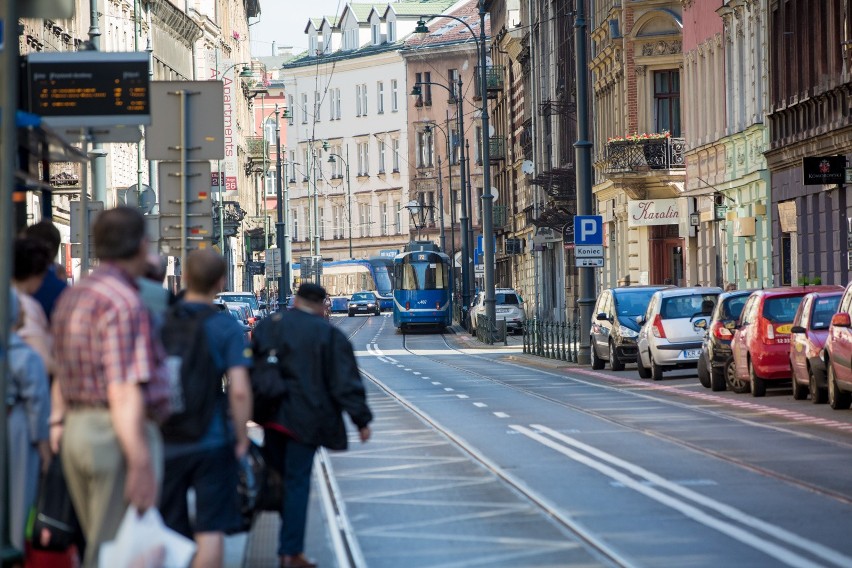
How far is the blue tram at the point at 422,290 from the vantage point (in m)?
80.4

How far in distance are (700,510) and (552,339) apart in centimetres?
3461

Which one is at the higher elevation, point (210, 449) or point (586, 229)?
point (586, 229)

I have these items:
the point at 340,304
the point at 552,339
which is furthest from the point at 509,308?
the point at 340,304

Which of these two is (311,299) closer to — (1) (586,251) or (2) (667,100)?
(1) (586,251)

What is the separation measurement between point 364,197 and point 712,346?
119 m

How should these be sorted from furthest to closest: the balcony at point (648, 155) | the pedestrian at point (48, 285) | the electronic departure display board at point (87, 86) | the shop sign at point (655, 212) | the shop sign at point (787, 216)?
the shop sign at point (655, 212) → the balcony at point (648, 155) → the shop sign at point (787, 216) → the electronic departure display board at point (87, 86) → the pedestrian at point (48, 285)

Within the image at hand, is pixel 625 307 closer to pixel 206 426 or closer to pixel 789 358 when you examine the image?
pixel 789 358

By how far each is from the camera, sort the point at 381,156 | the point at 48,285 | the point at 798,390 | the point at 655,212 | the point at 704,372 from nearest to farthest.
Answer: the point at 48,285
the point at 798,390
the point at 704,372
the point at 655,212
the point at 381,156

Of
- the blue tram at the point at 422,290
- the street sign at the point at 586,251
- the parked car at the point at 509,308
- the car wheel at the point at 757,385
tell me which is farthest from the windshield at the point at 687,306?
the blue tram at the point at 422,290

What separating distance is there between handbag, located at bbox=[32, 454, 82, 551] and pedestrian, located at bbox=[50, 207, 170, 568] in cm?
86

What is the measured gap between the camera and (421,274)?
8175 cm

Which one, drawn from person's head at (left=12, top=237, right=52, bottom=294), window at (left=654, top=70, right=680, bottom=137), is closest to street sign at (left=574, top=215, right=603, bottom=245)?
window at (left=654, top=70, right=680, bottom=137)

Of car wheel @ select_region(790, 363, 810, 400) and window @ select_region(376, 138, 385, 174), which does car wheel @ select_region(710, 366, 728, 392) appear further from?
window @ select_region(376, 138, 385, 174)

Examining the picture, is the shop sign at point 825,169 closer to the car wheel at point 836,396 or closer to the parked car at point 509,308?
the car wheel at point 836,396
